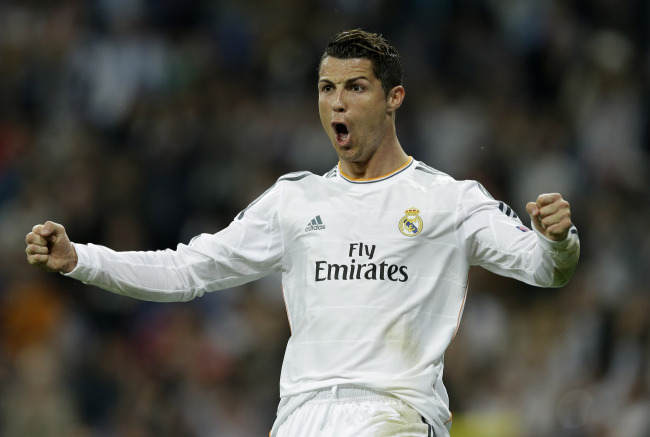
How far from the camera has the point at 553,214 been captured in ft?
14.2

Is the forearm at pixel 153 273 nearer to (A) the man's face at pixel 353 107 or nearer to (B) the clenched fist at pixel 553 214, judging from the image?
(A) the man's face at pixel 353 107

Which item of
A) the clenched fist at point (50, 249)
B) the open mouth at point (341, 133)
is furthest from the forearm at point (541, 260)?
the clenched fist at point (50, 249)

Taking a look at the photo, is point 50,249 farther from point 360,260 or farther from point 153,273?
point 360,260

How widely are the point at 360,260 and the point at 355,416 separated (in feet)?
2.26

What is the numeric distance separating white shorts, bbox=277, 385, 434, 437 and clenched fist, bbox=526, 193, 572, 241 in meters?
1.02

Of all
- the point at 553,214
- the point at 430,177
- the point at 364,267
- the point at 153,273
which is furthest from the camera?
the point at 430,177

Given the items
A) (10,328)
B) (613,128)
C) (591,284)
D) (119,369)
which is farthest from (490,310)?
(10,328)

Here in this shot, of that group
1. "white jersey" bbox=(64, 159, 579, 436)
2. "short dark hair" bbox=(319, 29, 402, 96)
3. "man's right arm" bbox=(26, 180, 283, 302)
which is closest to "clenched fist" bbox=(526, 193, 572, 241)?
"white jersey" bbox=(64, 159, 579, 436)

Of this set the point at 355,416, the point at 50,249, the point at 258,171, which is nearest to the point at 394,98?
the point at 355,416

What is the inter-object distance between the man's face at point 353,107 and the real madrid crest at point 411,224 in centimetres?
41

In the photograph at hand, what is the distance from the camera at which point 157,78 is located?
13.0m

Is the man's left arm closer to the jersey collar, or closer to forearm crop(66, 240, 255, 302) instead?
the jersey collar

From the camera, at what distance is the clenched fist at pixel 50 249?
470 cm

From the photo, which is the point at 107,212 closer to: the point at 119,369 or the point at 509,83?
the point at 119,369
